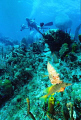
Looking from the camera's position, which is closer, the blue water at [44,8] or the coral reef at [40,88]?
the coral reef at [40,88]

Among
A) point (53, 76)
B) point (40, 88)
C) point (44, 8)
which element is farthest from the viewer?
point (44, 8)

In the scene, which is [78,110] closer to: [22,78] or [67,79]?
[67,79]

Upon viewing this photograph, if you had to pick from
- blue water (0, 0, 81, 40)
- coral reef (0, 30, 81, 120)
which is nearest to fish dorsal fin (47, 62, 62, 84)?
coral reef (0, 30, 81, 120)

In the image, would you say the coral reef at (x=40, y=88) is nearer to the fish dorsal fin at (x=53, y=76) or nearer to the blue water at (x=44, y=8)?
the fish dorsal fin at (x=53, y=76)

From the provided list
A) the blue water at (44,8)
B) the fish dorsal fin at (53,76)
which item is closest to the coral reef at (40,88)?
the fish dorsal fin at (53,76)

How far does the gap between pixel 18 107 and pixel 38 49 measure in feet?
12.6

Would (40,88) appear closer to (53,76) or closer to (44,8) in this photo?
(53,76)

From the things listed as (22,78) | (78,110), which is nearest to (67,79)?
(78,110)

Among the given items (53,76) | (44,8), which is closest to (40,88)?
(53,76)

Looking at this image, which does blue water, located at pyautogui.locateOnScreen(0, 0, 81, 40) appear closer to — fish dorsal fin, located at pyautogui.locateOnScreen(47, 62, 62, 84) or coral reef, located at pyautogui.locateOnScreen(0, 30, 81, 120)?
coral reef, located at pyautogui.locateOnScreen(0, 30, 81, 120)

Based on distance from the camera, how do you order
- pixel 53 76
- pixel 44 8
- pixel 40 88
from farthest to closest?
pixel 44 8
pixel 40 88
pixel 53 76

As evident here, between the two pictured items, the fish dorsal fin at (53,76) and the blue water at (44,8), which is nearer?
the fish dorsal fin at (53,76)

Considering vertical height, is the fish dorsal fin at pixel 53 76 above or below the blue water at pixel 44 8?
below

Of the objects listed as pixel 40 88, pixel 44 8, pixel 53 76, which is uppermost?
pixel 44 8
